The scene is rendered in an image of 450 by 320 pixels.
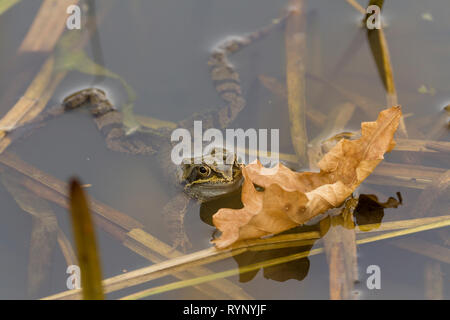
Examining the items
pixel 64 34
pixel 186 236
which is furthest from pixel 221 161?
pixel 64 34

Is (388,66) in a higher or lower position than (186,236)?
higher

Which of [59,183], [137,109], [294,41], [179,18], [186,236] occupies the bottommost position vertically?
[186,236]

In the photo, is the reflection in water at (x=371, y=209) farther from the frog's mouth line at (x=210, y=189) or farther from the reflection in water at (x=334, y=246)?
the frog's mouth line at (x=210, y=189)

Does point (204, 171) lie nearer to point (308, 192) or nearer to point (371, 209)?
point (308, 192)

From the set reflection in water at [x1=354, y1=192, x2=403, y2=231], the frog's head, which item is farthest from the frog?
reflection in water at [x1=354, y1=192, x2=403, y2=231]

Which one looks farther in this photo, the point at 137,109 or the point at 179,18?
the point at 179,18

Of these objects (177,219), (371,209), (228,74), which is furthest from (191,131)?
(371,209)

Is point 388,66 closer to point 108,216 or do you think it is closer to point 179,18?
point 179,18
